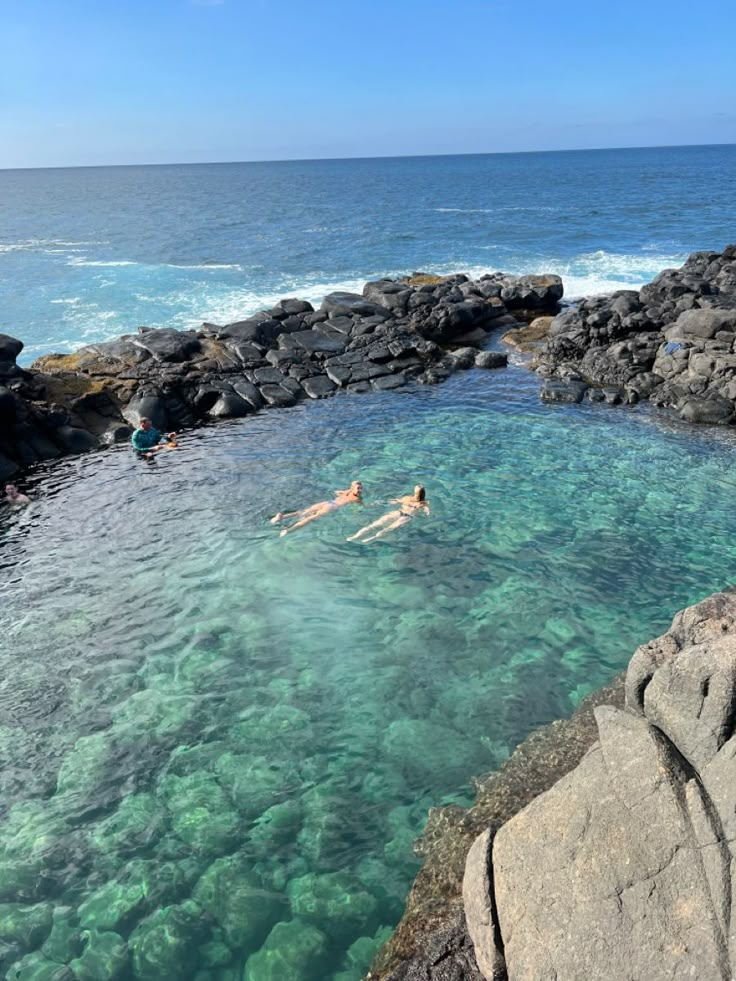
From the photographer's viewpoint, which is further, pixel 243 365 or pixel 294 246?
pixel 294 246

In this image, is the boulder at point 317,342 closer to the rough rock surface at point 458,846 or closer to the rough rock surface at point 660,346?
the rough rock surface at point 660,346

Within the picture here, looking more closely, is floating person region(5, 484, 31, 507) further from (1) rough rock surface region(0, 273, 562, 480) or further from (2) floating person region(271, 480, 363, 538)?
(2) floating person region(271, 480, 363, 538)

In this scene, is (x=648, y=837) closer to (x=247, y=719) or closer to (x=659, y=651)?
(x=659, y=651)

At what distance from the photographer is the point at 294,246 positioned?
77.6 metres

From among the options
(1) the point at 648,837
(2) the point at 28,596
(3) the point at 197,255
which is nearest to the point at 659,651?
(1) the point at 648,837

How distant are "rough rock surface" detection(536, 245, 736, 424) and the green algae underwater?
150 inches

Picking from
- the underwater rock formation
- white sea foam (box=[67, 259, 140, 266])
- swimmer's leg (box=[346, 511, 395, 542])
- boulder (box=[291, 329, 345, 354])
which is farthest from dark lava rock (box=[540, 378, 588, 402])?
white sea foam (box=[67, 259, 140, 266])

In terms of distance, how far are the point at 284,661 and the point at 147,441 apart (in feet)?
46.2

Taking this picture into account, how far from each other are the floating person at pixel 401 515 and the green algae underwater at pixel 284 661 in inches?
20.0

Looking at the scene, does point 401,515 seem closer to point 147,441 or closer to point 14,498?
point 147,441

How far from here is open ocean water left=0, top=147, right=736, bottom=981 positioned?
33.0 feet

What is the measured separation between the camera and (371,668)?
48.2 ft

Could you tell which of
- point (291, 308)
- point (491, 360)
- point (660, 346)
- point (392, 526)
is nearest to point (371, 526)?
point (392, 526)

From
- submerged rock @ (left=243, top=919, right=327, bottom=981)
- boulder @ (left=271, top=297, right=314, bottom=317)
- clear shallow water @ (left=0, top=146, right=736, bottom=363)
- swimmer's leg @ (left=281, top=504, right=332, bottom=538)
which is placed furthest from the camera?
clear shallow water @ (left=0, top=146, right=736, bottom=363)
